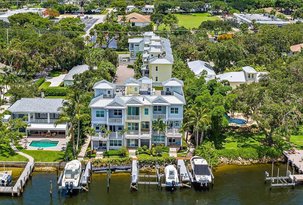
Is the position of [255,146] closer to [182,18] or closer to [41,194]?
[41,194]

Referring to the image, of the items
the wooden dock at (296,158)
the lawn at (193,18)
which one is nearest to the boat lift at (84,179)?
the wooden dock at (296,158)

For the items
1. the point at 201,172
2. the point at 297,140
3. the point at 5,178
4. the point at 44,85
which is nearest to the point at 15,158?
the point at 5,178

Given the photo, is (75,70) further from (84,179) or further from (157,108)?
(84,179)

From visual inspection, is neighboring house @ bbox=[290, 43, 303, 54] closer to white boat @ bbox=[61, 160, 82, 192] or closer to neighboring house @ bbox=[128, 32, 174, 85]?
neighboring house @ bbox=[128, 32, 174, 85]

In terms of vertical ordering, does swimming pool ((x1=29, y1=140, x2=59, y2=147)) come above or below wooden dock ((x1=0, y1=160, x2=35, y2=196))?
above

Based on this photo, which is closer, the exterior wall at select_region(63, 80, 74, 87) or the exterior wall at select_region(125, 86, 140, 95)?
the exterior wall at select_region(125, 86, 140, 95)

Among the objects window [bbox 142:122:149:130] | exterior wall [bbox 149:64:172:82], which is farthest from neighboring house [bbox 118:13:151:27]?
window [bbox 142:122:149:130]
